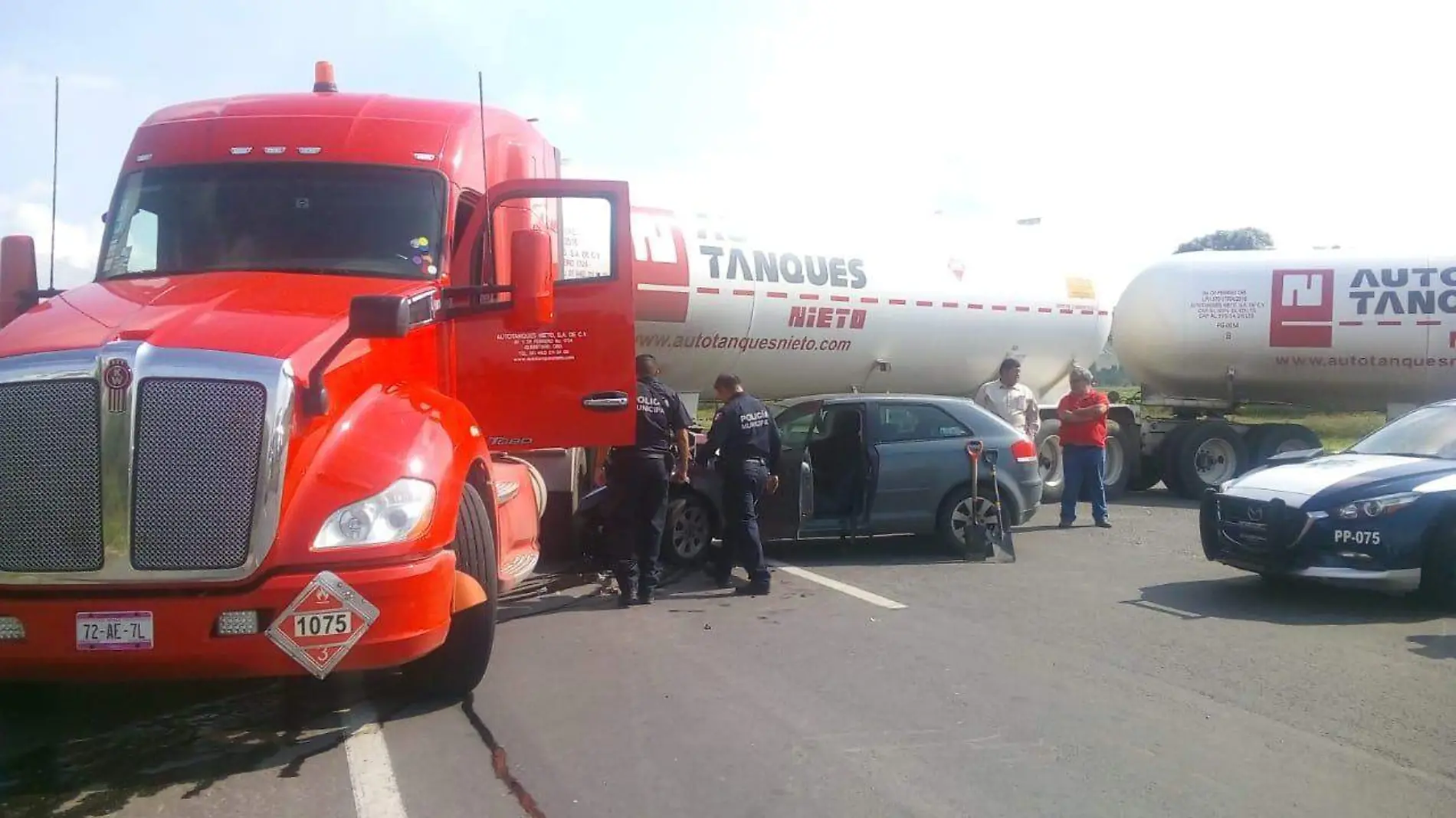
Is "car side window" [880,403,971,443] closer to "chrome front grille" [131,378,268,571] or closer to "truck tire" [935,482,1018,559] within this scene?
"truck tire" [935,482,1018,559]

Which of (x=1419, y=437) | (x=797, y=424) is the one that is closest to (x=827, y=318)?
(x=797, y=424)

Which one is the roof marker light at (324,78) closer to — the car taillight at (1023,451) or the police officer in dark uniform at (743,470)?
the police officer in dark uniform at (743,470)

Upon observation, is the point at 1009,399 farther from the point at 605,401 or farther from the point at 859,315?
the point at 605,401

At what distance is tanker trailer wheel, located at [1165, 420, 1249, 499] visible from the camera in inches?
629

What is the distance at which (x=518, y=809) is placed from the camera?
14.2ft

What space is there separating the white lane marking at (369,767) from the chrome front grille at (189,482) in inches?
39.0

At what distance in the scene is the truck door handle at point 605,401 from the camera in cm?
709

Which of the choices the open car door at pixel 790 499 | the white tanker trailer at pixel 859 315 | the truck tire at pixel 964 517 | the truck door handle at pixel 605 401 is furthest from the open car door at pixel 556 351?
the white tanker trailer at pixel 859 315

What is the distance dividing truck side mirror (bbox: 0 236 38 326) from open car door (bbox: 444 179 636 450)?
2.26 metres

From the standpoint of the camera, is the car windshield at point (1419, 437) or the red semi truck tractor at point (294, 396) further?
the car windshield at point (1419, 437)

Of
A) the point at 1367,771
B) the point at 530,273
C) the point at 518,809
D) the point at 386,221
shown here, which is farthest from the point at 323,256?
the point at 1367,771

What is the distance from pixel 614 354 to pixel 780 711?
2543mm

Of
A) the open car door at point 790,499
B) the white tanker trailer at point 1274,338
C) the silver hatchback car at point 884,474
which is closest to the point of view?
the open car door at point 790,499

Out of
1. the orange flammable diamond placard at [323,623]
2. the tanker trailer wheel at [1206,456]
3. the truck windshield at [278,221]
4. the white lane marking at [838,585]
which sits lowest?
the white lane marking at [838,585]
